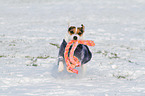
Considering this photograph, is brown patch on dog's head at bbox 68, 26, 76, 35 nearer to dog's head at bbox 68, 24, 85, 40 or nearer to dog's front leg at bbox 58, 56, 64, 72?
dog's head at bbox 68, 24, 85, 40

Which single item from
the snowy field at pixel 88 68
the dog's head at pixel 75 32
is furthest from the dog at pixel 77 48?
the snowy field at pixel 88 68

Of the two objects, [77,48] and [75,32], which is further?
[77,48]

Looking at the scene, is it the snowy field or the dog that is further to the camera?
the dog

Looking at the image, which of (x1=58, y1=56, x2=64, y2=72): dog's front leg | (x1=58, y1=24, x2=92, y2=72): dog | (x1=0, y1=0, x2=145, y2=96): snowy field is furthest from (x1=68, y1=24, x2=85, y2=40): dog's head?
(x1=58, y1=56, x2=64, y2=72): dog's front leg

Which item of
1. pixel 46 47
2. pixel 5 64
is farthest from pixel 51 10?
pixel 5 64

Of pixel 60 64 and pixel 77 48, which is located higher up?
pixel 77 48

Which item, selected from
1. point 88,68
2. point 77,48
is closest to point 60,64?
point 77,48

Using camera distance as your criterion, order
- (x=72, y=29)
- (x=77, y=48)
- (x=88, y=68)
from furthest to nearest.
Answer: (x=88, y=68) < (x=77, y=48) < (x=72, y=29)

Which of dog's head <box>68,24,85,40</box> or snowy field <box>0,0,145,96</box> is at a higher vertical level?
dog's head <box>68,24,85,40</box>

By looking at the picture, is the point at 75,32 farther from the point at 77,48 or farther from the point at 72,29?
the point at 77,48

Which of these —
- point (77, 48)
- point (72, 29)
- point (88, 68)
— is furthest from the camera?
point (88, 68)

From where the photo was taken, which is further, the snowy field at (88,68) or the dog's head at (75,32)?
the dog's head at (75,32)

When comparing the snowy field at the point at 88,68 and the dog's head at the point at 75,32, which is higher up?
the dog's head at the point at 75,32

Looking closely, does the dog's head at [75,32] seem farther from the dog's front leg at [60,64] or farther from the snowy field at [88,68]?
the dog's front leg at [60,64]
